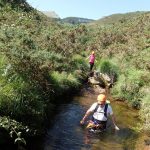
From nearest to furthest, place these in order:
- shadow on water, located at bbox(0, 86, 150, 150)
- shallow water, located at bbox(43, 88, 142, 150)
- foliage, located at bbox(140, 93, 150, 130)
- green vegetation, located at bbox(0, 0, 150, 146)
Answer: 1. green vegetation, located at bbox(0, 0, 150, 146)
2. shadow on water, located at bbox(0, 86, 150, 150)
3. shallow water, located at bbox(43, 88, 142, 150)
4. foliage, located at bbox(140, 93, 150, 130)

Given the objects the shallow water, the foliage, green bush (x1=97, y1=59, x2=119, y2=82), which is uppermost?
green bush (x1=97, y1=59, x2=119, y2=82)

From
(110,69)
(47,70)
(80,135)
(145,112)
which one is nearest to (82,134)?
(80,135)

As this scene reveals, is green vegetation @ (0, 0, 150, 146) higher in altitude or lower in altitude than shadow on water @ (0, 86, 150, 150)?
higher

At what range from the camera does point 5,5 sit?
124ft

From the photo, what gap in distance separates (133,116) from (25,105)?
323 inches

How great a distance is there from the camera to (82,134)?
576 inches

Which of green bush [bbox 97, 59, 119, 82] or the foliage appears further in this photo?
green bush [bbox 97, 59, 119, 82]

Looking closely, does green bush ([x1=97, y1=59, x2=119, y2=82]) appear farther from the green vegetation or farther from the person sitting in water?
the person sitting in water

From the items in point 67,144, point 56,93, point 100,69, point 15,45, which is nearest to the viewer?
point 67,144

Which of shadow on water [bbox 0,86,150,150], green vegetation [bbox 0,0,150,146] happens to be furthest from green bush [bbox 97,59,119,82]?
shadow on water [bbox 0,86,150,150]

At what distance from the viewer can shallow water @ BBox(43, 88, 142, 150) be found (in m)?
13.3

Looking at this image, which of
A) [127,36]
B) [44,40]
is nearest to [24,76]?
[44,40]

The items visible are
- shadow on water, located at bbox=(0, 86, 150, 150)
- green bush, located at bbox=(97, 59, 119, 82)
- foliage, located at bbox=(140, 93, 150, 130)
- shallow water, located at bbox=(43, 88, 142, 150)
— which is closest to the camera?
shadow on water, located at bbox=(0, 86, 150, 150)

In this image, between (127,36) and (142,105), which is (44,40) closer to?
(142,105)
